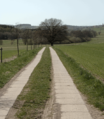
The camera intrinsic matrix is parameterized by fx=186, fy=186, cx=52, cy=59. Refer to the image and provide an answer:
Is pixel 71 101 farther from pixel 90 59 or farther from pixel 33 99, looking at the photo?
pixel 90 59

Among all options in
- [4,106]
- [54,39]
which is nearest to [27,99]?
[4,106]

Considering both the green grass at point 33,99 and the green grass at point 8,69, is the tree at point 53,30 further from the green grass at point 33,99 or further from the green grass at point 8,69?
the green grass at point 33,99

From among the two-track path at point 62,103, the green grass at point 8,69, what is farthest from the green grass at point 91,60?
the green grass at point 8,69

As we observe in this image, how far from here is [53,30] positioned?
71625mm

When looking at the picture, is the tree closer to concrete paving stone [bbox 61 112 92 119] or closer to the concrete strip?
Result: the concrete strip

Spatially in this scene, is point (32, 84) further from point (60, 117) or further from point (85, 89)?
point (60, 117)

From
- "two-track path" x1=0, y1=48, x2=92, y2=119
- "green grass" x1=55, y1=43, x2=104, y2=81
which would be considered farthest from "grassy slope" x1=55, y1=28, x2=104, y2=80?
"two-track path" x1=0, y1=48, x2=92, y2=119

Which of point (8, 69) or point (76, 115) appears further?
point (8, 69)

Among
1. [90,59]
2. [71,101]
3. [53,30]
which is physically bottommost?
[90,59]

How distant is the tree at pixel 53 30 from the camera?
70.0m

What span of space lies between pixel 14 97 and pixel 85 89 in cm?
→ 291

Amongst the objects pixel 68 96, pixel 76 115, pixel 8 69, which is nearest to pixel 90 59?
pixel 8 69

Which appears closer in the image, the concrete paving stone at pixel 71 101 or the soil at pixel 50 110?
the soil at pixel 50 110

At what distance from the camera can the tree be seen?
230ft
